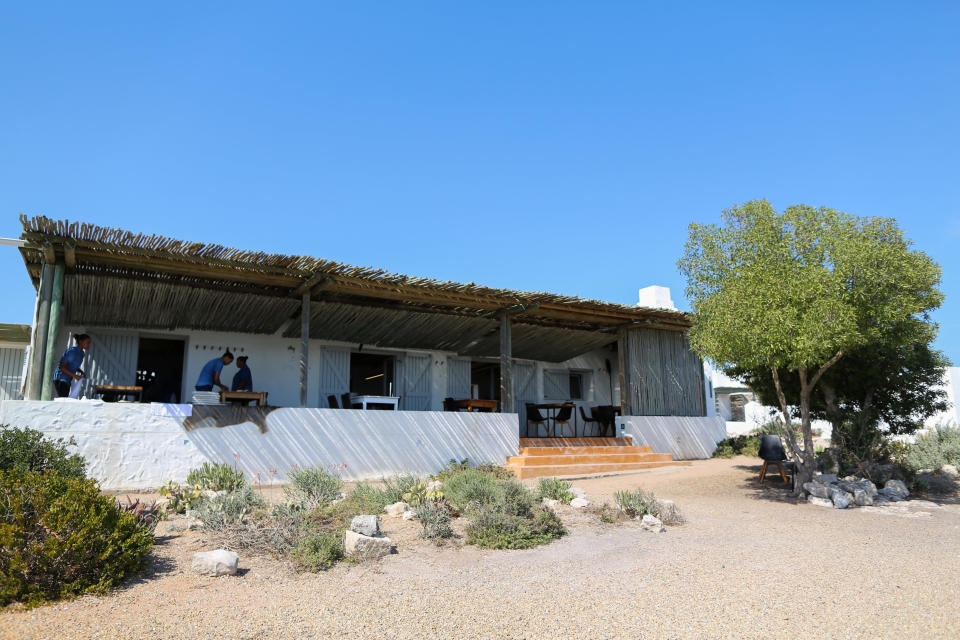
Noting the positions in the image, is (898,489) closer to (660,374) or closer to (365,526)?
(660,374)

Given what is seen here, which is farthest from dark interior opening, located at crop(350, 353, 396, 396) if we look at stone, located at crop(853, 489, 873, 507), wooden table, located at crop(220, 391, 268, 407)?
stone, located at crop(853, 489, 873, 507)

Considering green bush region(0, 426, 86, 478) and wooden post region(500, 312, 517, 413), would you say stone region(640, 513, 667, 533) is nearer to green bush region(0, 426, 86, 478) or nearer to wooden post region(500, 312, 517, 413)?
green bush region(0, 426, 86, 478)

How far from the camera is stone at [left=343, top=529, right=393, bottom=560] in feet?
14.7

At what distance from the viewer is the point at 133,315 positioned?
984cm

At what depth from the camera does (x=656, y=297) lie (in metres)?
18.2

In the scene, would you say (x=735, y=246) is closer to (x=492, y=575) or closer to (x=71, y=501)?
(x=492, y=575)

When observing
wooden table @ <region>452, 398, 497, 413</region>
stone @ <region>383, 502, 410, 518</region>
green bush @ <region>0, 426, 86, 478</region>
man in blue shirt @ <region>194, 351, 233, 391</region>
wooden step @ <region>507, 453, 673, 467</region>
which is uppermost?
man in blue shirt @ <region>194, 351, 233, 391</region>

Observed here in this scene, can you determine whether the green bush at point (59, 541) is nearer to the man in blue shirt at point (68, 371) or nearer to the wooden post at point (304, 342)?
the man in blue shirt at point (68, 371)

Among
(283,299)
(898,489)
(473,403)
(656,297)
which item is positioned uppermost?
(656,297)

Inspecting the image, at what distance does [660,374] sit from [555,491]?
7319 mm

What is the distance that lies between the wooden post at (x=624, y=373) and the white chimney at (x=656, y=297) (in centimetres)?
551

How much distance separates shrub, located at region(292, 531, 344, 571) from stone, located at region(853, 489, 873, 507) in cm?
650

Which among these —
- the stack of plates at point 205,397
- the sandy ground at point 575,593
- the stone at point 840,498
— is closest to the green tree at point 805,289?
the stone at point 840,498

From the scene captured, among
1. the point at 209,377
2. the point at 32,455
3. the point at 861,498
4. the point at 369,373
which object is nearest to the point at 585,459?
the point at 861,498
